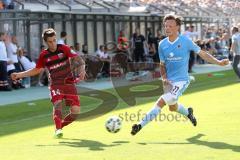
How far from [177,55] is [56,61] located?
231cm

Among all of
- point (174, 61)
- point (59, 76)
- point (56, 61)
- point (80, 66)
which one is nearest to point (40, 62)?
point (56, 61)

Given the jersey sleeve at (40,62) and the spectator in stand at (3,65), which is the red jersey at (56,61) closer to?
the jersey sleeve at (40,62)

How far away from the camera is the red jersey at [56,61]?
12.1 meters

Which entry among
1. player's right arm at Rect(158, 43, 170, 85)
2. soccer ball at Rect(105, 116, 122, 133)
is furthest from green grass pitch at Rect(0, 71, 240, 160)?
player's right arm at Rect(158, 43, 170, 85)

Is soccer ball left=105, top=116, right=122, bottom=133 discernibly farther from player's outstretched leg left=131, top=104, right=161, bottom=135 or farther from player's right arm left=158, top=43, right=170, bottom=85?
player's right arm left=158, top=43, right=170, bottom=85

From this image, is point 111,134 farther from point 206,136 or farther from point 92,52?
point 92,52

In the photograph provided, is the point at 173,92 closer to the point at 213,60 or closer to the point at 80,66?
the point at 213,60

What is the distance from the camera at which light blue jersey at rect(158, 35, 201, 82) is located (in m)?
11.4

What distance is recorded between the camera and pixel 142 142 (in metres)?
10.7

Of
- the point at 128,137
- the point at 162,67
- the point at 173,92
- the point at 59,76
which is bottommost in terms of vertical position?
the point at 128,137

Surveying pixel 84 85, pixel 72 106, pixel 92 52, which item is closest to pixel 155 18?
pixel 92 52

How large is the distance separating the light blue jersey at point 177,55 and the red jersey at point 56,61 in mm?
1848

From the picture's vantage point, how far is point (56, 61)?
477 inches

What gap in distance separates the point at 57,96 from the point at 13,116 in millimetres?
4466
